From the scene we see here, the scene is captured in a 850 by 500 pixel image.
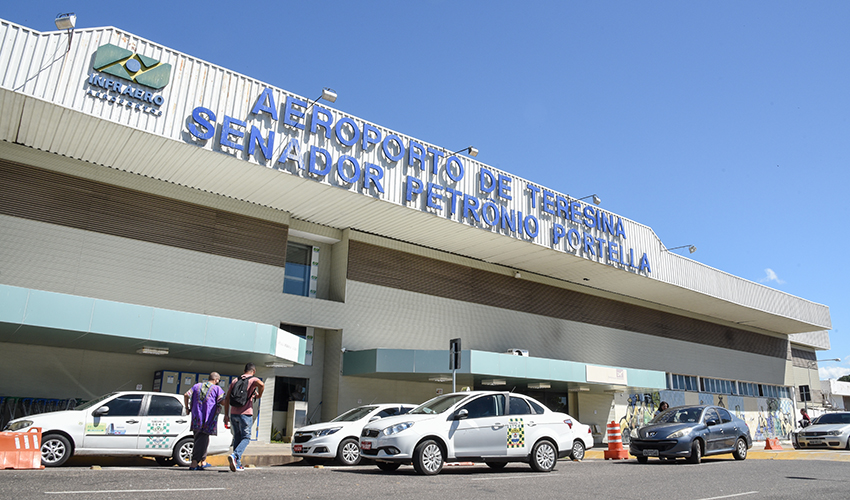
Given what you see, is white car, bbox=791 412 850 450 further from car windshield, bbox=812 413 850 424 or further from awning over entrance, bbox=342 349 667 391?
awning over entrance, bbox=342 349 667 391

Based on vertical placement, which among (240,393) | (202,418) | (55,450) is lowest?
(55,450)

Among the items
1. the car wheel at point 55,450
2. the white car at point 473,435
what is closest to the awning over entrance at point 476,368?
the white car at point 473,435

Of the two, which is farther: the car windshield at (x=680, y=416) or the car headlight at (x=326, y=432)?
the car windshield at (x=680, y=416)

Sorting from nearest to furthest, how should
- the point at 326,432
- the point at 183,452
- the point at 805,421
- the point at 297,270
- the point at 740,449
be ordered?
1. the point at 183,452
2. the point at 326,432
3. the point at 740,449
4. the point at 297,270
5. the point at 805,421

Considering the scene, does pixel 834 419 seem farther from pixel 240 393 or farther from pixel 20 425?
pixel 20 425

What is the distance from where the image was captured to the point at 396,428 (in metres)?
10.8

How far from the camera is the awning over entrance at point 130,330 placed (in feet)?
45.6

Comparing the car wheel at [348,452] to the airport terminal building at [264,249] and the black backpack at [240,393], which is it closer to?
the black backpack at [240,393]

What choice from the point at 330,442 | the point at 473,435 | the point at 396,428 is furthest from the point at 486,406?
the point at 330,442

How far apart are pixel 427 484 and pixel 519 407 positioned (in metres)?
3.62

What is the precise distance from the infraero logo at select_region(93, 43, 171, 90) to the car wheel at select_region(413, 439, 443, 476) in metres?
11.3

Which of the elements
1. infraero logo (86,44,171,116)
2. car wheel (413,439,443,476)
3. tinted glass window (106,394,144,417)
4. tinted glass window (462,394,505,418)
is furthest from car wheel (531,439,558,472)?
infraero logo (86,44,171,116)

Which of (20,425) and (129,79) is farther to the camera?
(129,79)

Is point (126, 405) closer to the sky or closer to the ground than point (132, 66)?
closer to the ground
